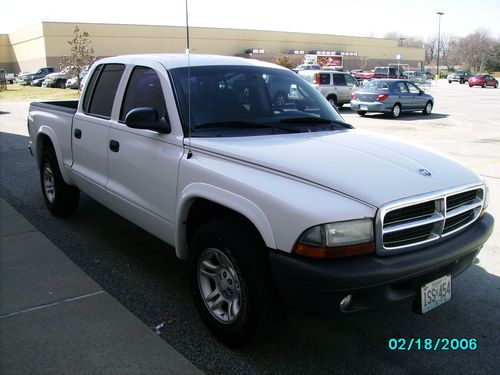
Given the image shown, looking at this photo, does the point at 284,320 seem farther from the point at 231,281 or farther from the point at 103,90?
the point at 103,90

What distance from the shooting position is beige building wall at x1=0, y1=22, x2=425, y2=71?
67.8 m

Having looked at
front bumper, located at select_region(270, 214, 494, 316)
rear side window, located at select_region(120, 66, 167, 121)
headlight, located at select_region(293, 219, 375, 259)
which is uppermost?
rear side window, located at select_region(120, 66, 167, 121)

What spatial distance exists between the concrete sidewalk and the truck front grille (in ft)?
4.54

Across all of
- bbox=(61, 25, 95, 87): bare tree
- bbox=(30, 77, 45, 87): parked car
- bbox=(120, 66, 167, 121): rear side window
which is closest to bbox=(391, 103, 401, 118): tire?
bbox=(120, 66, 167, 121): rear side window

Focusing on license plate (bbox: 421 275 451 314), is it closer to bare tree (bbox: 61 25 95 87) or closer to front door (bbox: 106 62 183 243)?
front door (bbox: 106 62 183 243)

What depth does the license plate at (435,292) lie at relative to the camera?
284cm

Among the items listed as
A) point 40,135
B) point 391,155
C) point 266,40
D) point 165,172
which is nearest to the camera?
point 391,155

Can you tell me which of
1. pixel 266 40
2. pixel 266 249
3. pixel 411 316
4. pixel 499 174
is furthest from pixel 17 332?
pixel 266 40

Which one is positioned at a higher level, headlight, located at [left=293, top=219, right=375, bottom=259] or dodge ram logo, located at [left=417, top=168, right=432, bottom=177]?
dodge ram logo, located at [left=417, top=168, right=432, bottom=177]

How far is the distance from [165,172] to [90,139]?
1.50 metres

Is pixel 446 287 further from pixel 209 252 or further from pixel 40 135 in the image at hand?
pixel 40 135

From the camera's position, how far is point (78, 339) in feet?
10.4

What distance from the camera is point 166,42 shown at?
73.6 metres

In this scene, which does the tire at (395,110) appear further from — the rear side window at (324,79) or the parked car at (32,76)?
the parked car at (32,76)
